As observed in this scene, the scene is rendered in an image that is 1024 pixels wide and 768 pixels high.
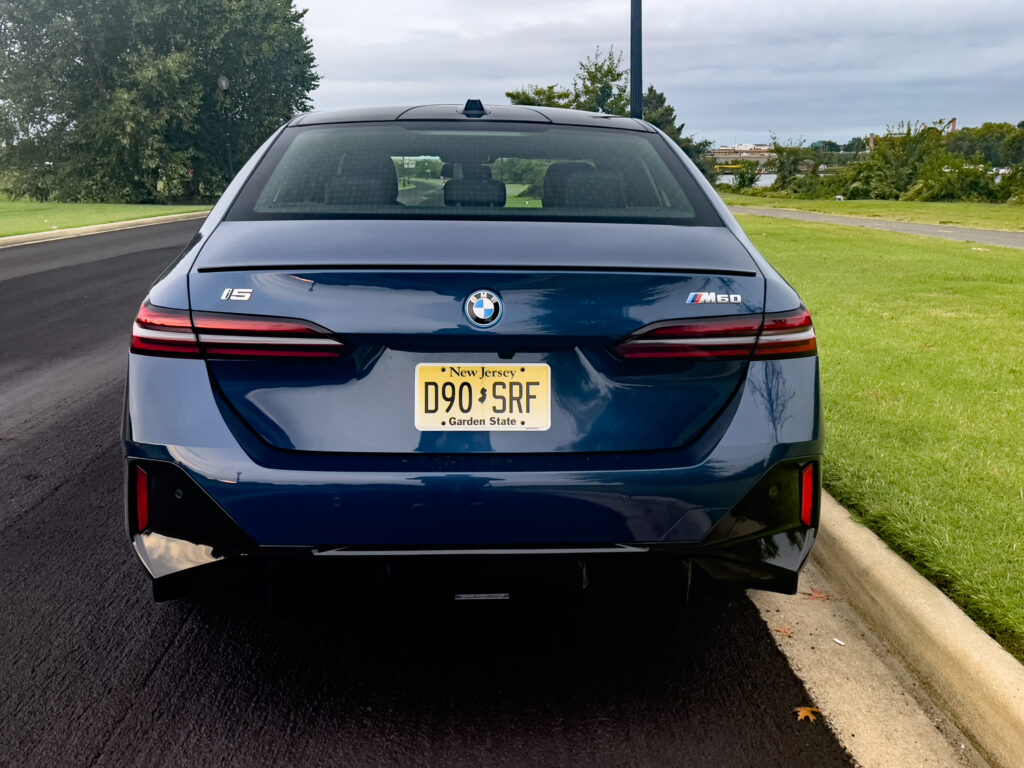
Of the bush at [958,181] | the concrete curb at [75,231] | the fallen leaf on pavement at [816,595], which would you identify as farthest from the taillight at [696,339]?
the bush at [958,181]

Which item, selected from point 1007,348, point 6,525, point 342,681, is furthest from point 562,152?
point 1007,348

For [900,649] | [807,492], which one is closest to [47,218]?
[900,649]

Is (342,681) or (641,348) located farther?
(342,681)

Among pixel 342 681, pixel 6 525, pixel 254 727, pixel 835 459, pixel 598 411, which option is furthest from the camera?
pixel 835 459

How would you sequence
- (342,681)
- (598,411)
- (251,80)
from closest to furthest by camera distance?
1. (598,411)
2. (342,681)
3. (251,80)

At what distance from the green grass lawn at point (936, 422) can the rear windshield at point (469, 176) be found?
1550mm

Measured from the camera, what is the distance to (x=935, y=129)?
1571 inches

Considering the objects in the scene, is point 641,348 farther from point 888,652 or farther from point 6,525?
point 6,525

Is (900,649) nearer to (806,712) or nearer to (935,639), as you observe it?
(935,639)

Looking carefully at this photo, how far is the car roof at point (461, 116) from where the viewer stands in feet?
12.8

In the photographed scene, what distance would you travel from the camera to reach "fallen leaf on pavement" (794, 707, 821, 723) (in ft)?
9.60

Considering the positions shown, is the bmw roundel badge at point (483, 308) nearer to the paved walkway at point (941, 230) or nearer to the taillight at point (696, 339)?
the taillight at point (696, 339)

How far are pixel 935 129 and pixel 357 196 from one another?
1619 inches

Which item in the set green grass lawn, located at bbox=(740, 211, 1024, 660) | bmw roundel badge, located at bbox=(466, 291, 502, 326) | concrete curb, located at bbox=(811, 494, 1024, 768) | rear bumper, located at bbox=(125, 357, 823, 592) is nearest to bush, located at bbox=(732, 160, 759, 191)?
green grass lawn, located at bbox=(740, 211, 1024, 660)
